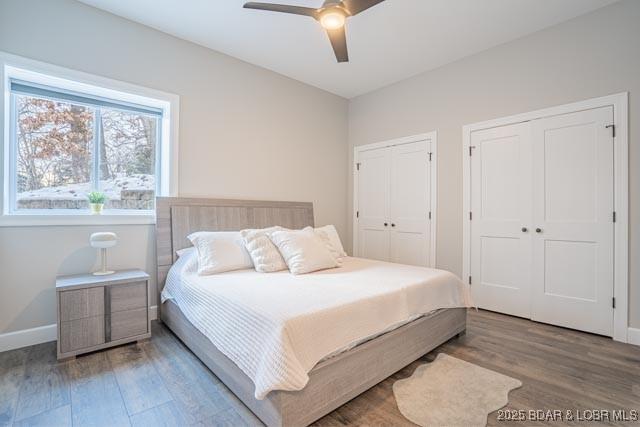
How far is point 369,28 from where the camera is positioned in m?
3.00

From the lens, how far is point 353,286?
2.15 metres

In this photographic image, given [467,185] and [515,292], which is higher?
[467,185]

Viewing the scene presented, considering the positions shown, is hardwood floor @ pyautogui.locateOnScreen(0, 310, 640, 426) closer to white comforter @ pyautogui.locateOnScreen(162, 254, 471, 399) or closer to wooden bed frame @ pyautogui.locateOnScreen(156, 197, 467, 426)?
wooden bed frame @ pyautogui.locateOnScreen(156, 197, 467, 426)

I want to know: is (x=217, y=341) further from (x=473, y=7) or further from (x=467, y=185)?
(x=473, y=7)

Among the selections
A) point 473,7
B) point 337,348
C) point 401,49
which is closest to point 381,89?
point 401,49

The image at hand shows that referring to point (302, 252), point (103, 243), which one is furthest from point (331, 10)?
point (103, 243)

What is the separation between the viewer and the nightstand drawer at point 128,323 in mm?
2394

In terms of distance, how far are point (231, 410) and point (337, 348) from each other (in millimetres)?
673

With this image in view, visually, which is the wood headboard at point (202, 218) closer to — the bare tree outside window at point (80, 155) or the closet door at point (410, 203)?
the bare tree outside window at point (80, 155)

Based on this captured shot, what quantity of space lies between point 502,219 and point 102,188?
405 centimetres

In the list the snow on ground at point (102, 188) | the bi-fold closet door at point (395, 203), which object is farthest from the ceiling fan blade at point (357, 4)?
the snow on ground at point (102, 188)

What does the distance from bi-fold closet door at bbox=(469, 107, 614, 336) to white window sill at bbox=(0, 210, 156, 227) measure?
3.52 meters

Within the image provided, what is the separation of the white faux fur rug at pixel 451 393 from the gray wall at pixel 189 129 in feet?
8.43

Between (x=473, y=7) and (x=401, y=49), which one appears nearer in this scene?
(x=473, y=7)
